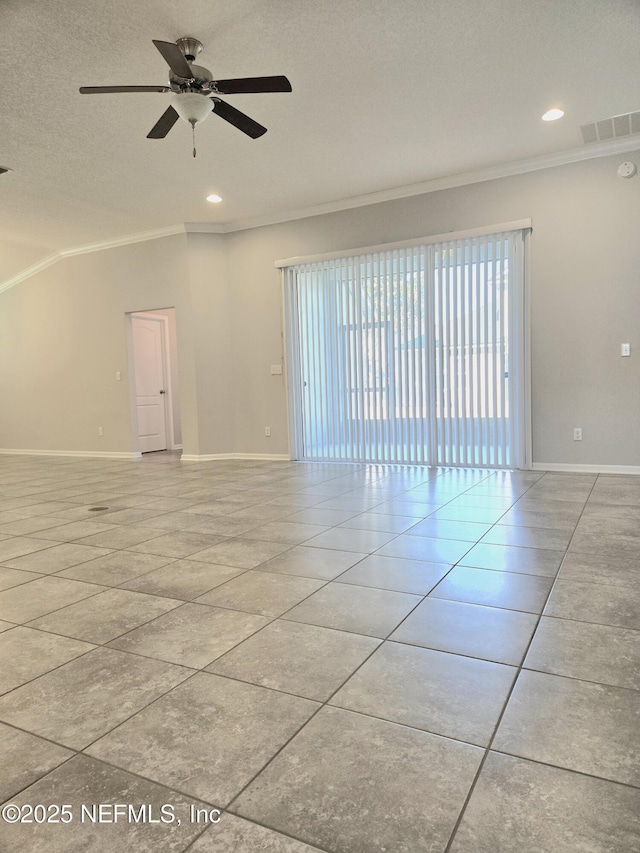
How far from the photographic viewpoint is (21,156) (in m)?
4.77

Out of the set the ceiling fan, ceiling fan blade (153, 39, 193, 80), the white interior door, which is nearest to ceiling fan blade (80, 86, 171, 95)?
the ceiling fan

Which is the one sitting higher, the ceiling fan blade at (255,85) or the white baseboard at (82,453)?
the ceiling fan blade at (255,85)

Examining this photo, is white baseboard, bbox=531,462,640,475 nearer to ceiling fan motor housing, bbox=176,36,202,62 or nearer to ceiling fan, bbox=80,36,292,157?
ceiling fan, bbox=80,36,292,157

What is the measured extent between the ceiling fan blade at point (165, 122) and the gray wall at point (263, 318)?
3.05 meters

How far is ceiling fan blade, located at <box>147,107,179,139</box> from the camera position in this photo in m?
3.46

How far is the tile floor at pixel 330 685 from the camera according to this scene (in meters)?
1.15

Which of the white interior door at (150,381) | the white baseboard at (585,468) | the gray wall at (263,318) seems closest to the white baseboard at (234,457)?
the gray wall at (263,318)

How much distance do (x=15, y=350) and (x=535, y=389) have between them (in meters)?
8.15

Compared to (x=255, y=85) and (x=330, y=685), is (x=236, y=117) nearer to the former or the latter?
(x=255, y=85)

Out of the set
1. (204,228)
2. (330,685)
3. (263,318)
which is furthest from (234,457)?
(330,685)

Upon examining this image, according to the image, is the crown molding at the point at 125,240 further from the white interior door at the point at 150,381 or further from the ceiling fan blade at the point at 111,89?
the ceiling fan blade at the point at 111,89

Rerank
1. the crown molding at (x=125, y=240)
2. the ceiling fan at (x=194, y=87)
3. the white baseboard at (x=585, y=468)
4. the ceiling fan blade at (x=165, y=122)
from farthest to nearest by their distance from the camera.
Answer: the crown molding at (x=125, y=240)
the white baseboard at (x=585, y=468)
the ceiling fan blade at (x=165, y=122)
the ceiling fan at (x=194, y=87)

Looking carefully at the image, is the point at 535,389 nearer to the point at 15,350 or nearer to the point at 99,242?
the point at 99,242

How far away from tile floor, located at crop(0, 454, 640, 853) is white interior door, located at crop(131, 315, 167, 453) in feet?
17.1
